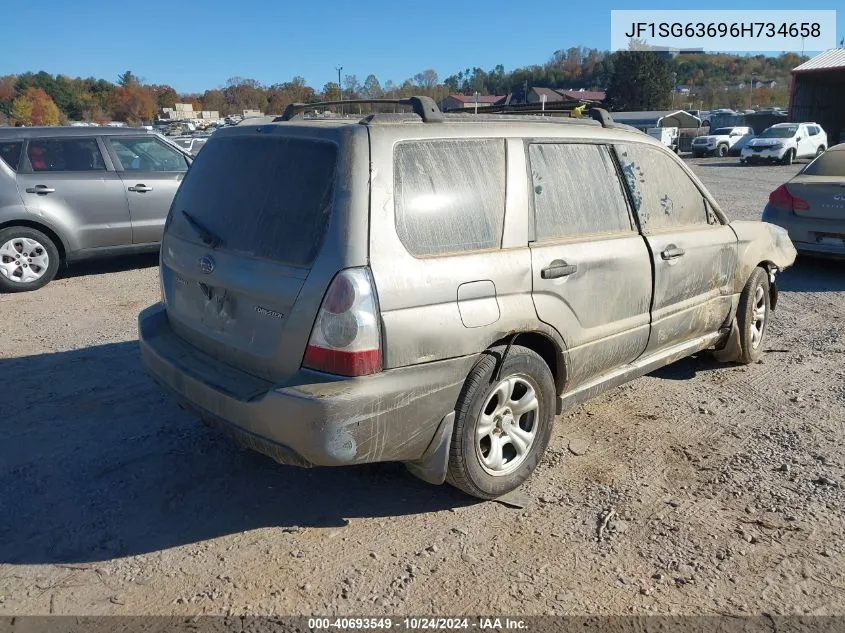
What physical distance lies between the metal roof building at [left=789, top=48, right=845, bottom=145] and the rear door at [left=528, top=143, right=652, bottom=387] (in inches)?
1731

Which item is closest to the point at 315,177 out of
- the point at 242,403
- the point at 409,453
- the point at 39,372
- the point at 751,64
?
the point at 242,403

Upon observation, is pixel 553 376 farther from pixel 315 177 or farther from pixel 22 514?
pixel 22 514

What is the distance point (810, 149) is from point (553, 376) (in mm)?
34738

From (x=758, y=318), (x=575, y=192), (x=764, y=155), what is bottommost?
(x=764, y=155)

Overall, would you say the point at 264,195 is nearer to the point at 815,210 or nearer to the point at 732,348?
the point at 732,348

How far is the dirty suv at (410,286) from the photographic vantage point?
113 inches

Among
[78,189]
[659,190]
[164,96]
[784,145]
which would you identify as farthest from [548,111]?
[164,96]

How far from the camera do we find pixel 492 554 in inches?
121

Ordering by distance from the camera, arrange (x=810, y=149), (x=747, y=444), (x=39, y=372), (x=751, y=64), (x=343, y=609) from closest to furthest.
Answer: (x=343, y=609)
(x=747, y=444)
(x=39, y=372)
(x=810, y=149)
(x=751, y=64)

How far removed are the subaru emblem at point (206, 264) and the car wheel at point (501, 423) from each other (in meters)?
1.33

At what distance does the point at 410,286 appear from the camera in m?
2.94

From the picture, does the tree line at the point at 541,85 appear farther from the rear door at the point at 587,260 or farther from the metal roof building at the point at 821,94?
the rear door at the point at 587,260

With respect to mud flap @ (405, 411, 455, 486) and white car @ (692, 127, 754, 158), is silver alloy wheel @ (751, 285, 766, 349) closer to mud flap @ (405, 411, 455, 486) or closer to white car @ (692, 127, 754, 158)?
mud flap @ (405, 411, 455, 486)

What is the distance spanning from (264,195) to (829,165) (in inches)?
322
